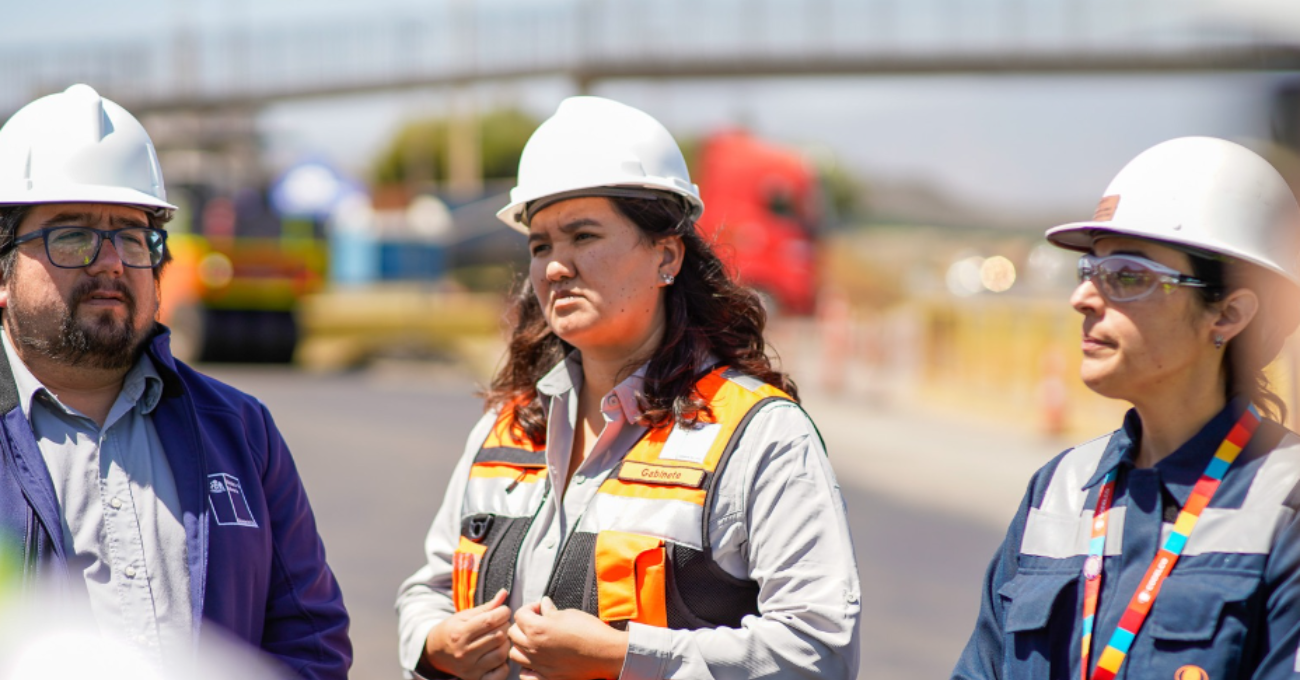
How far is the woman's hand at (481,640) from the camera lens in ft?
9.32

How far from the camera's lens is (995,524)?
10.2m

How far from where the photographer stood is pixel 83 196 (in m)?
2.78

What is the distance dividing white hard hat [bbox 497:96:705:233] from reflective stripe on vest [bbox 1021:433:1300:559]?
1.00m

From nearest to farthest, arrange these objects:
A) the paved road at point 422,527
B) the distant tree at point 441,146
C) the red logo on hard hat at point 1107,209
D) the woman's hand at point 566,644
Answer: the red logo on hard hat at point 1107,209
the woman's hand at point 566,644
the paved road at point 422,527
the distant tree at point 441,146

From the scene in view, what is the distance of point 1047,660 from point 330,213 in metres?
21.0

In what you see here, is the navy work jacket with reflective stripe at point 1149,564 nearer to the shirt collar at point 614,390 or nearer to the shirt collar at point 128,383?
the shirt collar at point 614,390

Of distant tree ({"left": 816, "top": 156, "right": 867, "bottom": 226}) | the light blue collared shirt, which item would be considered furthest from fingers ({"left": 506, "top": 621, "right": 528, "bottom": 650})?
Result: distant tree ({"left": 816, "top": 156, "right": 867, "bottom": 226})

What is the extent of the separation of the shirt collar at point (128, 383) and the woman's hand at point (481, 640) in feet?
2.56

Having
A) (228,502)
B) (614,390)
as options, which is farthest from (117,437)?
(614,390)

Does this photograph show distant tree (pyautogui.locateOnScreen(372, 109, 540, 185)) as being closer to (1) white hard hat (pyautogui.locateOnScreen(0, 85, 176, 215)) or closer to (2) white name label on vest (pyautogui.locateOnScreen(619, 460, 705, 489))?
(1) white hard hat (pyautogui.locateOnScreen(0, 85, 176, 215))

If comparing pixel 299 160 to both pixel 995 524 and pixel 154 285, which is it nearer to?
pixel 995 524

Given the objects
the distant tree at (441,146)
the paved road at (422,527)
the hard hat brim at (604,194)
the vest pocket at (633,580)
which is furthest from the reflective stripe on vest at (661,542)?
the distant tree at (441,146)

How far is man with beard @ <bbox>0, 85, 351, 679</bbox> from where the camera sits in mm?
2666

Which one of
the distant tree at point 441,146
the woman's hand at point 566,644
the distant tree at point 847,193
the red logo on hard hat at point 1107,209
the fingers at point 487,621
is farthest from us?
the distant tree at point 847,193
